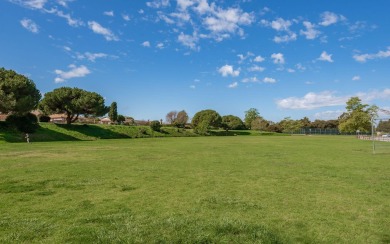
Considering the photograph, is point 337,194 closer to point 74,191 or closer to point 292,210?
Result: point 292,210

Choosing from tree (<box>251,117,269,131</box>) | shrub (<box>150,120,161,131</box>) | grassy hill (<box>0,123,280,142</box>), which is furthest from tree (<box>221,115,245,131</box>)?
shrub (<box>150,120,161,131</box>)

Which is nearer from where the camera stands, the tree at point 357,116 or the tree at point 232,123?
A: the tree at point 357,116

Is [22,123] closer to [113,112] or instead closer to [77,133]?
[77,133]

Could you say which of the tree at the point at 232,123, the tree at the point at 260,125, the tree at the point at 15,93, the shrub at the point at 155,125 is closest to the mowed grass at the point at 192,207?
the tree at the point at 15,93

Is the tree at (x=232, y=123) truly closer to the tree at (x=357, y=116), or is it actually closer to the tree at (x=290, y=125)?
the tree at (x=290, y=125)

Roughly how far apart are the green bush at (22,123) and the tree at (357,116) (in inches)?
2833

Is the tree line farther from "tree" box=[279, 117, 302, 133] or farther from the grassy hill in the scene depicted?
"tree" box=[279, 117, 302, 133]

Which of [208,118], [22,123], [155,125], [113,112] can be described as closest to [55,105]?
[22,123]

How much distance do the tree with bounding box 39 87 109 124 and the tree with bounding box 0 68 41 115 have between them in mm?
12122

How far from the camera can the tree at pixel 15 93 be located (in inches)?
1702

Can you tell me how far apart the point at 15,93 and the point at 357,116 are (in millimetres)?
75530

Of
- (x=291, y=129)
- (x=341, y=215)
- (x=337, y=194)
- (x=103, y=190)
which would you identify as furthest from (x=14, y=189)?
(x=291, y=129)

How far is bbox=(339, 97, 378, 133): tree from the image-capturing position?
75.5m

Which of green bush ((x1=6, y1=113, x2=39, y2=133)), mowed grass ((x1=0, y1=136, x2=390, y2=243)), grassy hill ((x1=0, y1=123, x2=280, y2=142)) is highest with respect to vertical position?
green bush ((x1=6, y1=113, x2=39, y2=133))
